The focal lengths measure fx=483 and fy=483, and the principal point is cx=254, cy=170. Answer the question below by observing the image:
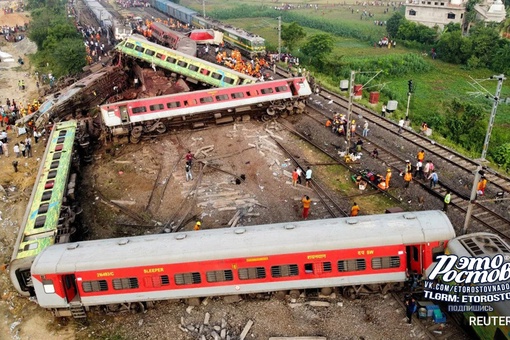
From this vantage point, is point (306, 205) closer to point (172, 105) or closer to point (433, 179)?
point (433, 179)

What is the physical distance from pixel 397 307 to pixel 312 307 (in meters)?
3.18

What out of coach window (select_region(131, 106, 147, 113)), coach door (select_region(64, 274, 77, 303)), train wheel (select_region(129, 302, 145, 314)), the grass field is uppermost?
coach window (select_region(131, 106, 147, 113))

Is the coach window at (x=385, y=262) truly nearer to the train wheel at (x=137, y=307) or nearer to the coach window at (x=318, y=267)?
the coach window at (x=318, y=267)

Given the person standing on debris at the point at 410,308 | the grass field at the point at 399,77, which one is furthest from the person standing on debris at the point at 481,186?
the person standing on debris at the point at 410,308

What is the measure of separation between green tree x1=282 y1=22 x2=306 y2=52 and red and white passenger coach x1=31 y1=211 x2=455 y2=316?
4621cm

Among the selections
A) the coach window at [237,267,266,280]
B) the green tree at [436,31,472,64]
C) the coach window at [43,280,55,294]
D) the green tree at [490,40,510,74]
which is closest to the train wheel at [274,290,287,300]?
the coach window at [237,267,266,280]

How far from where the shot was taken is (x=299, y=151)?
106 feet

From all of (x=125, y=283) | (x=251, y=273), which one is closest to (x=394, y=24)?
(x=251, y=273)

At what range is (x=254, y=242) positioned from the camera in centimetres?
1797

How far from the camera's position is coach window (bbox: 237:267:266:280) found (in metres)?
18.0

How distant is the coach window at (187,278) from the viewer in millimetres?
18094

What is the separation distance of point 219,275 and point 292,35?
158 feet

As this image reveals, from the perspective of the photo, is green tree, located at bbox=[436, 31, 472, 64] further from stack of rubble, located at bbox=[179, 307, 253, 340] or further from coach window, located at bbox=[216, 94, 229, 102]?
stack of rubble, located at bbox=[179, 307, 253, 340]

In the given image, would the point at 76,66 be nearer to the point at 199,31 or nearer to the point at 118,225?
the point at 199,31
